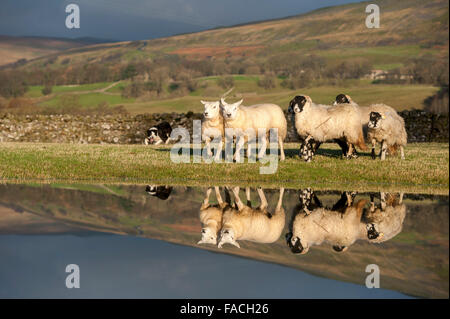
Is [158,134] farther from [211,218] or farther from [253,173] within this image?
[211,218]

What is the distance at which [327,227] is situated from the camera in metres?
10.0

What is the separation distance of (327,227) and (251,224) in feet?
4.13

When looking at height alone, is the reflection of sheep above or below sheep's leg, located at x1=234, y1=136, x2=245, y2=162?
below

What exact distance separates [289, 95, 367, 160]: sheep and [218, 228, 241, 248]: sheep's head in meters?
9.73

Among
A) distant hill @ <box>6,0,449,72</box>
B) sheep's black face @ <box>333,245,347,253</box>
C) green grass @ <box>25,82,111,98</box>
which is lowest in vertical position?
sheep's black face @ <box>333,245,347,253</box>

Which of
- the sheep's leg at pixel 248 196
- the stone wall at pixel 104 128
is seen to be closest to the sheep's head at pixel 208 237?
the sheep's leg at pixel 248 196

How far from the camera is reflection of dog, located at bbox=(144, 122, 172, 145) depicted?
31552 millimetres

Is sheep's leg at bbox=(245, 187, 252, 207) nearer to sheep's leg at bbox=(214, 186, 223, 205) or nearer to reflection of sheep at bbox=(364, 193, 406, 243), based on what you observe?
sheep's leg at bbox=(214, 186, 223, 205)

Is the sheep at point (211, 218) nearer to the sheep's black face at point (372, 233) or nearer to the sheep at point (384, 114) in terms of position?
the sheep's black face at point (372, 233)

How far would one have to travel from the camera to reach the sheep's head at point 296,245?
8523mm

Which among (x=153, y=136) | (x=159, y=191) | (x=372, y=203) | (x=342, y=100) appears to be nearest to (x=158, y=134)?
(x=153, y=136)

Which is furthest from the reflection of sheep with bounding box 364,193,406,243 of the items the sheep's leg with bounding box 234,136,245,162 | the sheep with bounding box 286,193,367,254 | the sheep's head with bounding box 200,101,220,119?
the sheep's head with bounding box 200,101,220,119
